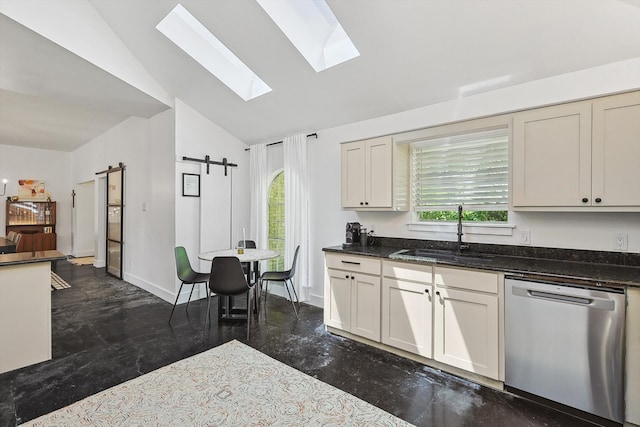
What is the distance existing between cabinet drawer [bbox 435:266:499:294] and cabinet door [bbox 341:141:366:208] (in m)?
1.17

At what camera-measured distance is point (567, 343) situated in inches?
78.7

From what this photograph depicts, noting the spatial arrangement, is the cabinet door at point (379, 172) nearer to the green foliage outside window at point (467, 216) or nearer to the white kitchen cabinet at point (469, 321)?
the green foliage outside window at point (467, 216)

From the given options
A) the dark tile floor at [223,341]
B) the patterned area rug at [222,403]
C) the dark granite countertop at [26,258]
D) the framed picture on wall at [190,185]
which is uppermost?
the framed picture on wall at [190,185]

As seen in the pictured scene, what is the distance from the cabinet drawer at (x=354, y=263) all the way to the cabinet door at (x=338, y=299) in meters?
0.07

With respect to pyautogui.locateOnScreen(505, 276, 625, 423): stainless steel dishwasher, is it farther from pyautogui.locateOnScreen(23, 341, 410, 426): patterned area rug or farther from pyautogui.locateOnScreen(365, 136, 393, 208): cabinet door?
pyautogui.locateOnScreen(23, 341, 410, 426): patterned area rug

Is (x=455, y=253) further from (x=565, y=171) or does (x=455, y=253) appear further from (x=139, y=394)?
(x=139, y=394)

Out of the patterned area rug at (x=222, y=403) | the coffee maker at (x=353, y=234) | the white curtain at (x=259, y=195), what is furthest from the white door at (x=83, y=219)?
the patterned area rug at (x=222, y=403)

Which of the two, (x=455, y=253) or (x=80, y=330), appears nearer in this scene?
(x=455, y=253)

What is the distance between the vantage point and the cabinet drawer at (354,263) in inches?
115

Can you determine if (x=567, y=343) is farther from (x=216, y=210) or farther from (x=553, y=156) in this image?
(x=216, y=210)

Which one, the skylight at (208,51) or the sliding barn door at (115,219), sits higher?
the skylight at (208,51)

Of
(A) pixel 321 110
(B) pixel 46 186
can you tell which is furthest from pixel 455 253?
(B) pixel 46 186

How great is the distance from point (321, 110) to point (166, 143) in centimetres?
241

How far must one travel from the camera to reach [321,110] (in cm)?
368
